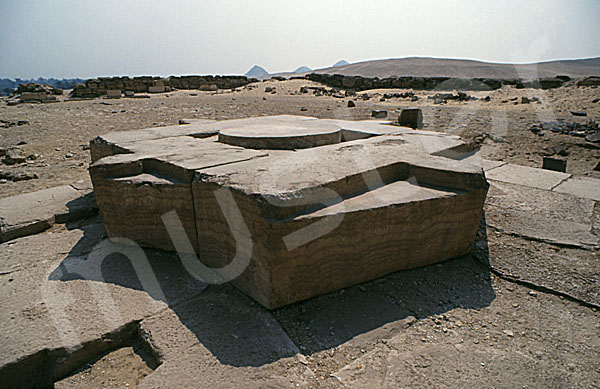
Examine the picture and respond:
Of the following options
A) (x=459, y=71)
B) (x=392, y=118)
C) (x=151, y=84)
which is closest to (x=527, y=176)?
(x=392, y=118)

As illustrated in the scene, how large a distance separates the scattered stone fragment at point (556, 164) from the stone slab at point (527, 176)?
0.22m

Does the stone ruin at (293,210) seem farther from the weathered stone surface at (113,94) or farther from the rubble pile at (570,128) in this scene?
the weathered stone surface at (113,94)

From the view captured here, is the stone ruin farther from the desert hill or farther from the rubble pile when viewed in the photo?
the desert hill

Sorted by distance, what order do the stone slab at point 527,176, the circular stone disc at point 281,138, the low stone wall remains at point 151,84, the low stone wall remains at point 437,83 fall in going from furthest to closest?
the low stone wall remains at point 151,84, the low stone wall remains at point 437,83, the stone slab at point 527,176, the circular stone disc at point 281,138

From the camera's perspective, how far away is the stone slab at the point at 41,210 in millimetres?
2777

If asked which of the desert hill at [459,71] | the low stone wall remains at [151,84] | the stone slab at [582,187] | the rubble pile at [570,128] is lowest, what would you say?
the stone slab at [582,187]

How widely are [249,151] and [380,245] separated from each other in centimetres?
138

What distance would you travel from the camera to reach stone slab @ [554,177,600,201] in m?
3.49

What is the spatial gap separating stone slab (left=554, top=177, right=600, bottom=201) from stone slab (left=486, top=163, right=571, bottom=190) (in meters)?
0.07

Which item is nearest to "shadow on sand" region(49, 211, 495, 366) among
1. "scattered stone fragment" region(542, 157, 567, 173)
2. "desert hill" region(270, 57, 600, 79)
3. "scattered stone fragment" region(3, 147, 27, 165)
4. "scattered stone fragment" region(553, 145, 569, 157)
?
"scattered stone fragment" region(542, 157, 567, 173)

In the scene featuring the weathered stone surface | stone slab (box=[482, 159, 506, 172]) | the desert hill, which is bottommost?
stone slab (box=[482, 159, 506, 172])

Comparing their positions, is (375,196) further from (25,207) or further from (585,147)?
(585,147)

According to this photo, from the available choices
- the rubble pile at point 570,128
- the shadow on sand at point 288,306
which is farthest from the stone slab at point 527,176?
the rubble pile at point 570,128

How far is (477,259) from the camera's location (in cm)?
245
